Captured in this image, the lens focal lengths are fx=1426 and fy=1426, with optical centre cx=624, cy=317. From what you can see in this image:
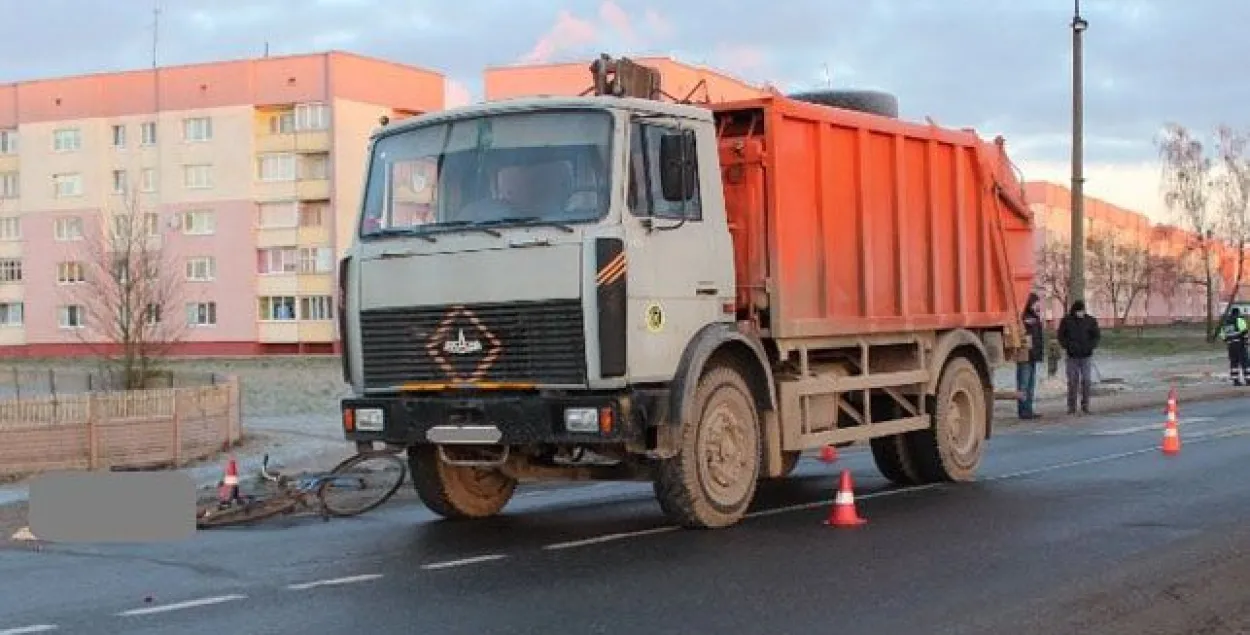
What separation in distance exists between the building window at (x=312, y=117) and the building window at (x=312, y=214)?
4042 millimetres

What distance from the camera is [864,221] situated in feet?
38.5

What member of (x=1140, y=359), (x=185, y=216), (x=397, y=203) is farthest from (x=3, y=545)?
(x=185, y=216)

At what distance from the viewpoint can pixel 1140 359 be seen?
50.1 meters

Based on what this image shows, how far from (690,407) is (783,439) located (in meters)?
1.55

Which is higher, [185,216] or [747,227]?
[185,216]

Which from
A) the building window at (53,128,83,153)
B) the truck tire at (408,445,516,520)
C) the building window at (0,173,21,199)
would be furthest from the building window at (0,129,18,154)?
the truck tire at (408,445,516,520)

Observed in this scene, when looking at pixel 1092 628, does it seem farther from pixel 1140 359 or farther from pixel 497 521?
pixel 1140 359

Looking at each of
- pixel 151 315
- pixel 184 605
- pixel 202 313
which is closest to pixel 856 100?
pixel 184 605

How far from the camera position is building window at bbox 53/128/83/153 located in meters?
79.2

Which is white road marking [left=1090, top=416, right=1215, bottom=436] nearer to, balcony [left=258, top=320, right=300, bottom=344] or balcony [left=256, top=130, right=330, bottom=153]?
balcony [left=256, top=130, right=330, bottom=153]

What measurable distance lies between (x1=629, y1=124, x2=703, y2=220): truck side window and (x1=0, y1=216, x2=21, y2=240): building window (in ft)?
260

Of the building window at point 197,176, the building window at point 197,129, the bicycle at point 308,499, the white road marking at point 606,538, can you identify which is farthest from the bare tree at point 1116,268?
the white road marking at point 606,538

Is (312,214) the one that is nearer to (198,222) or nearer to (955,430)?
(198,222)

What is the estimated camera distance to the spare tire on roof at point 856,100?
511 inches
